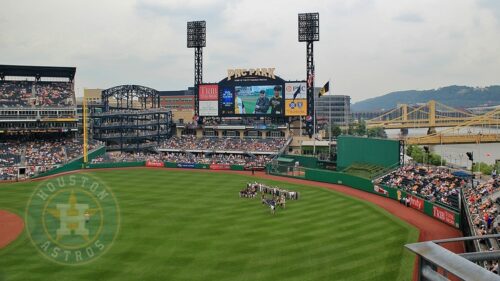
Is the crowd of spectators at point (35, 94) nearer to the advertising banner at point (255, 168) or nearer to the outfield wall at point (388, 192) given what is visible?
the advertising banner at point (255, 168)

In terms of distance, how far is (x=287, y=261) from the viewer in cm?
2306

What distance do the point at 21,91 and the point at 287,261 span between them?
237 feet

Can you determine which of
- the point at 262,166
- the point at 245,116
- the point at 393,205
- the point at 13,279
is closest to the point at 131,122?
the point at 245,116

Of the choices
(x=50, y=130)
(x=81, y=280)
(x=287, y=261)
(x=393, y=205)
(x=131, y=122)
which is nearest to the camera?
(x=81, y=280)

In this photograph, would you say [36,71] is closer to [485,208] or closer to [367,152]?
[367,152]

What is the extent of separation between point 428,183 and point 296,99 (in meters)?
40.3

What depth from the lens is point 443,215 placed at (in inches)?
1266

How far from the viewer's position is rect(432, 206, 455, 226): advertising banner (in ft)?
102

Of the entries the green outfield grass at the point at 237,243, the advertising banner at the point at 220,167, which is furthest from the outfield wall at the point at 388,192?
the advertising banner at the point at 220,167

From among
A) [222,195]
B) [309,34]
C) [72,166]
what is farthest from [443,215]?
[309,34]

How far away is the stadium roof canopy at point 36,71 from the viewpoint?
259 feet

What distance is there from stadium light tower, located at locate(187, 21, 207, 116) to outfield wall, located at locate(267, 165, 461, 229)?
113 ft

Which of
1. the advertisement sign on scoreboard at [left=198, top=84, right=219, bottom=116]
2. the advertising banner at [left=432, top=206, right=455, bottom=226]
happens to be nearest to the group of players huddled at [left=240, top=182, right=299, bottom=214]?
the advertising banner at [left=432, top=206, right=455, bottom=226]

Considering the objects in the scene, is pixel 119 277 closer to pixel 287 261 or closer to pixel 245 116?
pixel 287 261
